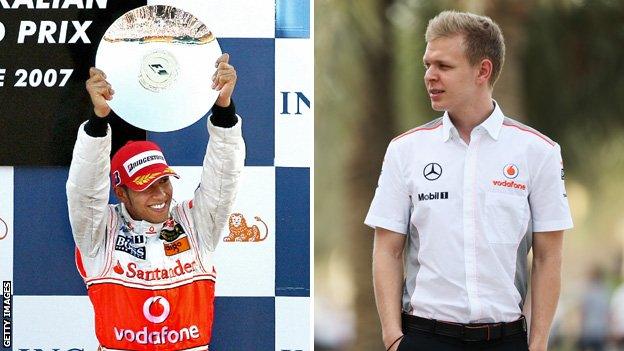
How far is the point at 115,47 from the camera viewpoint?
3527 mm

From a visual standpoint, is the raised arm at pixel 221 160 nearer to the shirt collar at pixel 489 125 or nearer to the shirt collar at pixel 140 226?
the shirt collar at pixel 140 226

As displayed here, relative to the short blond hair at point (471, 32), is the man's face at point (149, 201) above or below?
below

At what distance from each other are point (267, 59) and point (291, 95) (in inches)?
5.2

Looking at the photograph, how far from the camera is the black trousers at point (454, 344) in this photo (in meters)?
3.37

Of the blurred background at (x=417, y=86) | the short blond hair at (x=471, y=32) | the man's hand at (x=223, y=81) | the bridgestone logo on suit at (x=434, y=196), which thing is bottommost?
the bridgestone logo on suit at (x=434, y=196)

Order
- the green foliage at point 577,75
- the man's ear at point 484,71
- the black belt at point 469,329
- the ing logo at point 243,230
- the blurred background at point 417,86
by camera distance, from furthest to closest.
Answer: the green foliage at point 577,75
the blurred background at point 417,86
the ing logo at point 243,230
the man's ear at point 484,71
the black belt at point 469,329

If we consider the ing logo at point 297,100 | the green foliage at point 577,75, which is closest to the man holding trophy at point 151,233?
the ing logo at point 297,100

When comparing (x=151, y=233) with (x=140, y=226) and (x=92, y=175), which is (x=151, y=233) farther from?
(x=92, y=175)

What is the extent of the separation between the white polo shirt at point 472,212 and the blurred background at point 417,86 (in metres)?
4.51

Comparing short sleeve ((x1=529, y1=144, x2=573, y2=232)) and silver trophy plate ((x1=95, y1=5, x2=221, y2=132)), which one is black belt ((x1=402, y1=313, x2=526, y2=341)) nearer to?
short sleeve ((x1=529, y1=144, x2=573, y2=232))

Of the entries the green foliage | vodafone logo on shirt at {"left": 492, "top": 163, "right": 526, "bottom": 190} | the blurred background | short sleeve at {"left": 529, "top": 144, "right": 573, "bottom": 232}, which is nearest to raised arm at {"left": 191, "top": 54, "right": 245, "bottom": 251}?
vodafone logo on shirt at {"left": 492, "top": 163, "right": 526, "bottom": 190}

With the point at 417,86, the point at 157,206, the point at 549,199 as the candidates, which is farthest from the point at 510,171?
the point at 417,86

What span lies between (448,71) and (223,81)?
0.67 m

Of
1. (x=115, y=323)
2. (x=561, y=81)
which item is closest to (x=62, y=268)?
(x=115, y=323)
